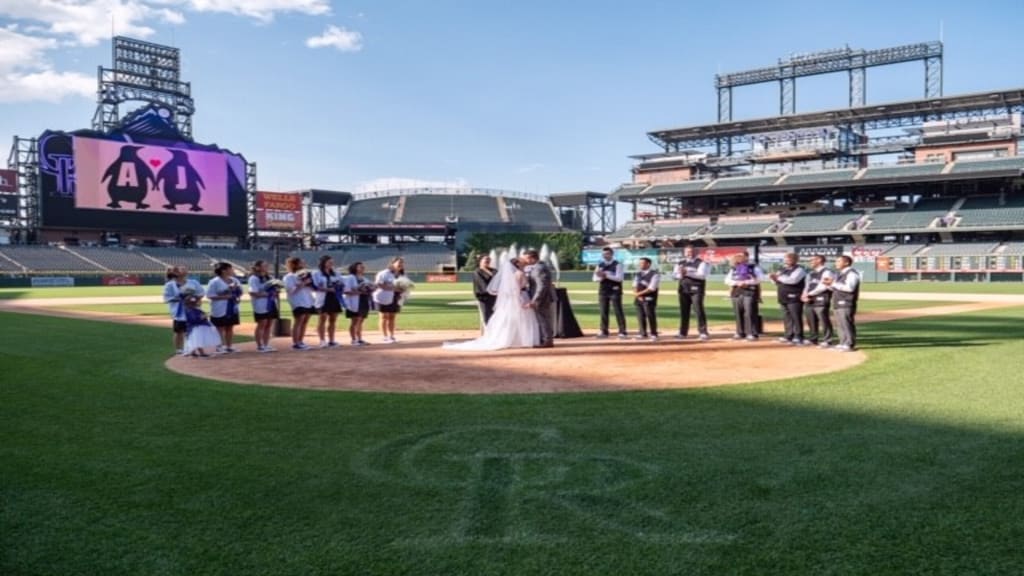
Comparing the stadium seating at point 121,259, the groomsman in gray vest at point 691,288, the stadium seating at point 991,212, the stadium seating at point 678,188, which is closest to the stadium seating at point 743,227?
the stadium seating at point 678,188

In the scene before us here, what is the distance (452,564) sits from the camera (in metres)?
3.60

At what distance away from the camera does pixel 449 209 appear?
318 ft

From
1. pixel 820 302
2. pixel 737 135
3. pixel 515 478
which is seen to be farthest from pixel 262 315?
pixel 737 135

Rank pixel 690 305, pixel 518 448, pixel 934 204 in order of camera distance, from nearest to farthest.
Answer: pixel 518 448, pixel 690 305, pixel 934 204

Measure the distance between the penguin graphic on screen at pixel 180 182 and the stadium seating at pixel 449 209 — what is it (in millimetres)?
33233

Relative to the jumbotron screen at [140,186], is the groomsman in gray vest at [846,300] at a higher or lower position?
lower

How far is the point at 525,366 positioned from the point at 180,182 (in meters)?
58.5

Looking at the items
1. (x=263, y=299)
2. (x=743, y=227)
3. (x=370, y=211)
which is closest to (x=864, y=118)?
(x=743, y=227)

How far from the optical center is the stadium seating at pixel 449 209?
3725 inches

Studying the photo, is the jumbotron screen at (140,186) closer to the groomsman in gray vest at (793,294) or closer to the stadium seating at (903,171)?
the stadium seating at (903,171)

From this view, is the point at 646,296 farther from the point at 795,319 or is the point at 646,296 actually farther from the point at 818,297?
the point at 818,297

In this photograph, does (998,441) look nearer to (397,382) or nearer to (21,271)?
(397,382)

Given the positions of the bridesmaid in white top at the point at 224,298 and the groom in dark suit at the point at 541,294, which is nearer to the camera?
the bridesmaid in white top at the point at 224,298

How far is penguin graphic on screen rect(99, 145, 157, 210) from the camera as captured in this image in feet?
190
